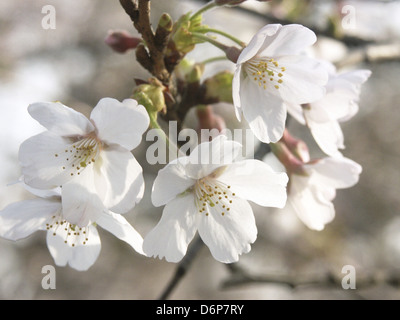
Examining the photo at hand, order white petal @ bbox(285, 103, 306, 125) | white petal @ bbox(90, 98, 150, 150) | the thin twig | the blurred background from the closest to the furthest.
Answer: white petal @ bbox(90, 98, 150, 150) < white petal @ bbox(285, 103, 306, 125) < the thin twig < the blurred background

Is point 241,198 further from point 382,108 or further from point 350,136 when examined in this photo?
point 382,108

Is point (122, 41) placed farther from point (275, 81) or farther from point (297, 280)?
point (297, 280)

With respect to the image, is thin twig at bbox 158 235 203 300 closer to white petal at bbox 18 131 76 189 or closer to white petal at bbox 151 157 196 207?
white petal at bbox 151 157 196 207

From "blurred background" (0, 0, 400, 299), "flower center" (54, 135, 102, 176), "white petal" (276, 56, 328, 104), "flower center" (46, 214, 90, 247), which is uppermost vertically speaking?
"white petal" (276, 56, 328, 104)

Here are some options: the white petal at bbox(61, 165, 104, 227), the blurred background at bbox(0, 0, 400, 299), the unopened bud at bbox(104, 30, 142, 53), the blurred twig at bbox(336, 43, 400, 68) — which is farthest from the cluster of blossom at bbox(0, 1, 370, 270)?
the blurred background at bbox(0, 0, 400, 299)

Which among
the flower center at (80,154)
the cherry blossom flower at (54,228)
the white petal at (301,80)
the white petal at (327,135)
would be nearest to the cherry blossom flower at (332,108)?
the white petal at (327,135)

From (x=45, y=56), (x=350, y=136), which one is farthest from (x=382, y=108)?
(x=45, y=56)
